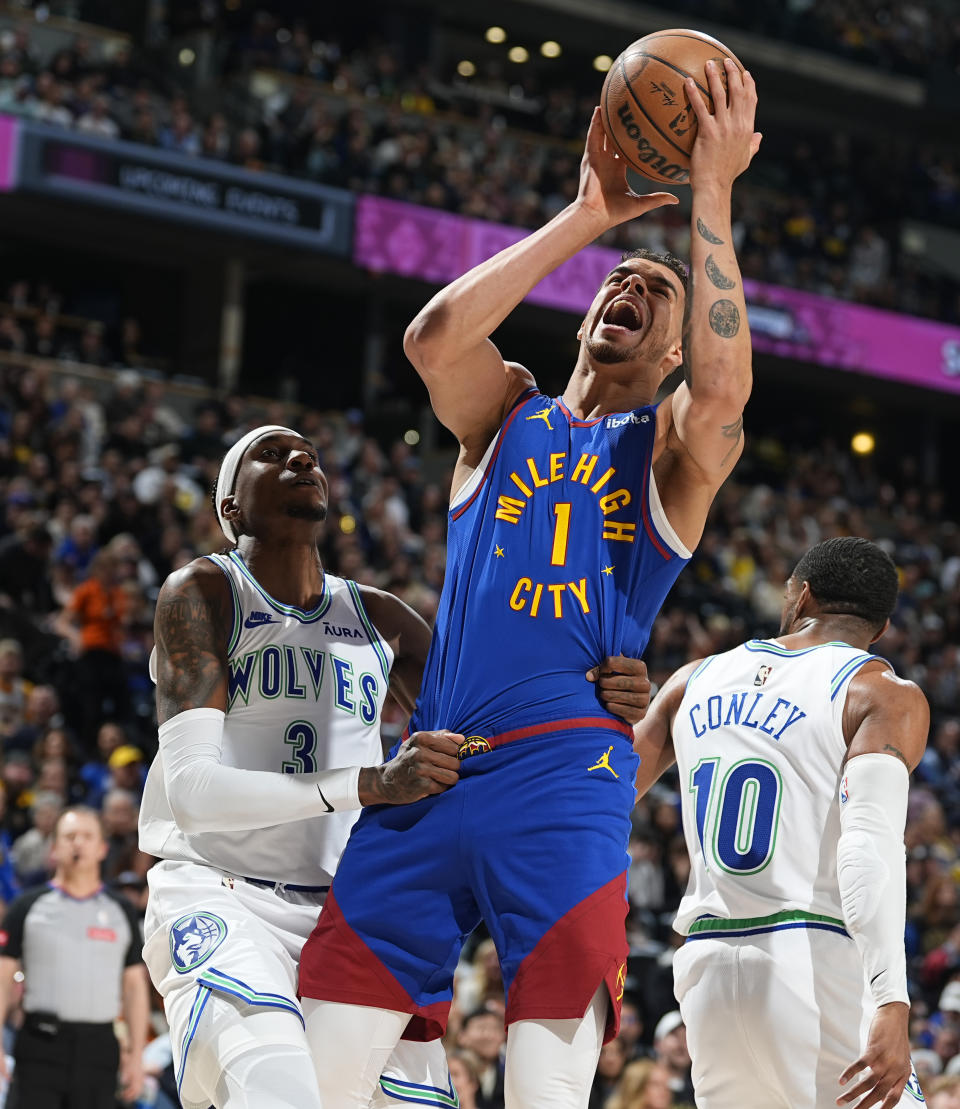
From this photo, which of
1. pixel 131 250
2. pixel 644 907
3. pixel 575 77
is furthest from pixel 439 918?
pixel 575 77

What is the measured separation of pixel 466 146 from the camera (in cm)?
2438

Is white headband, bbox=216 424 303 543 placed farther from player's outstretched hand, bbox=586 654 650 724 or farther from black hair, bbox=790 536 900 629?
black hair, bbox=790 536 900 629

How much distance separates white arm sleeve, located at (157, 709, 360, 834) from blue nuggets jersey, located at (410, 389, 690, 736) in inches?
9.8

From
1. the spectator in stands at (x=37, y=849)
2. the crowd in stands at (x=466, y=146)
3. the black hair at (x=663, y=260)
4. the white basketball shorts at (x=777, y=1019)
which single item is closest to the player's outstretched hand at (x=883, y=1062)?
the white basketball shorts at (x=777, y=1019)

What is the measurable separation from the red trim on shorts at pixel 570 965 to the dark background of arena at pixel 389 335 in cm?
523

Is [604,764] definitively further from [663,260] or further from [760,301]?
[760,301]

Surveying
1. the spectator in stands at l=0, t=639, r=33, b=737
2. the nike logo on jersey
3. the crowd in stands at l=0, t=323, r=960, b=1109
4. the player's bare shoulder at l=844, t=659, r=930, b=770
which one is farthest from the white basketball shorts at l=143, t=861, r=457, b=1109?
the spectator in stands at l=0, t=639, r=33, b=737

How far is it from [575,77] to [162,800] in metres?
26.5

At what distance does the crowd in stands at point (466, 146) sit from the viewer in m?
20.1

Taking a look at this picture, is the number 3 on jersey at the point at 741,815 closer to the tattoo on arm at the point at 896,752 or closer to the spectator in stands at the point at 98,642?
the tattoo on arm at the point at 896,752

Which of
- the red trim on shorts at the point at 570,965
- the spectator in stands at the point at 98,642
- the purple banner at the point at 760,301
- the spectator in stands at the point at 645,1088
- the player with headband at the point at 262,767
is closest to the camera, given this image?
the red trim on shorts at the point at 570,965

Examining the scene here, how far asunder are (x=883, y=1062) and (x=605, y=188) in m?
1.98

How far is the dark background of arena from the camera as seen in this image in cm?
1191

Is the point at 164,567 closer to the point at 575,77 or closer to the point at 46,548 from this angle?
the point at 46,548
